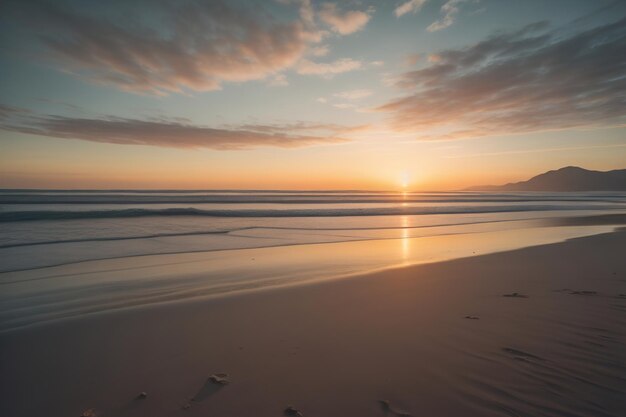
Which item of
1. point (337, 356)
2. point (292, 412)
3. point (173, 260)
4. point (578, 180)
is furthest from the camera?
point (578, 180)

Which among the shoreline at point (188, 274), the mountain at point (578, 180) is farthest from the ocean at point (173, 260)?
the mountain at point (578, 180)

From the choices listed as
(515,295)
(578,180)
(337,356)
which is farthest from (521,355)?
(578,180)

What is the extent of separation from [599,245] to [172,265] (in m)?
14.3

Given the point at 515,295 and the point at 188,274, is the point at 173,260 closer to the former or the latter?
the point at 188,274

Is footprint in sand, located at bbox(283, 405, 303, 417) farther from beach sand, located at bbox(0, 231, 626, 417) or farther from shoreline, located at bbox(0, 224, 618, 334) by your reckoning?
shoreline, located at bbox(0, 224, 618, 334)

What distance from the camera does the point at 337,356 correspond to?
148 inches

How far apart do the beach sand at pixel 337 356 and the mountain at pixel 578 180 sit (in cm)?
18369

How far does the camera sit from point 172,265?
8.84m

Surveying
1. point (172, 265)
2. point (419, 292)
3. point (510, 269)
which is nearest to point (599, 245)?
point (510, 269)

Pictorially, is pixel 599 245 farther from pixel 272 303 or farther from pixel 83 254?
pixel 83 254

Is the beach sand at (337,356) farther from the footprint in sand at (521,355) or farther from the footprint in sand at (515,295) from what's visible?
the footprint in sand at (515,295)

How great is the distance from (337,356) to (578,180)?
212 m

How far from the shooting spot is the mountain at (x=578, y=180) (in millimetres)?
149625

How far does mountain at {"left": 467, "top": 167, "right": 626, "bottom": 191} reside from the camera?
491 ft
